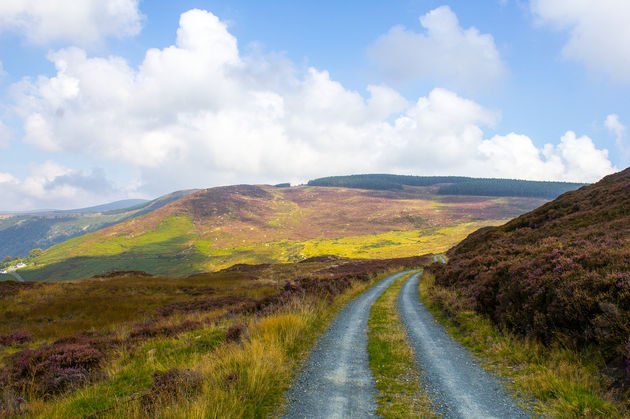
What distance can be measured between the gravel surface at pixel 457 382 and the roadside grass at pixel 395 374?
28 cm

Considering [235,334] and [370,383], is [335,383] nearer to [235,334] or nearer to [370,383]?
[370,383]

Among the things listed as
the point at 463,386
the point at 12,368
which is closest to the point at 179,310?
the point at 12,368

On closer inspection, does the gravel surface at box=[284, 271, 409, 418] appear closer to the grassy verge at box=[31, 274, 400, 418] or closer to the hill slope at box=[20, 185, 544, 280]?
the grassy verge at box=[31, 274, 400, 418]

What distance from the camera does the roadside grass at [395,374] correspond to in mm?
5356

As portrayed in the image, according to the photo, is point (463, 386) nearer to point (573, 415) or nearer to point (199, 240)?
point (573, 415)

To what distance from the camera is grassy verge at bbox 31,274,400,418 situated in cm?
481

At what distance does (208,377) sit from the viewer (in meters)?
5.89

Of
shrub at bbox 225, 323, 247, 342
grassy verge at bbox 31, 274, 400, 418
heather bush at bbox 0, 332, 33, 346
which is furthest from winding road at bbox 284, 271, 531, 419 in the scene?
heather bush at bbox 0, 332, 33, 346

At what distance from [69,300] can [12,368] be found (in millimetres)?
19813

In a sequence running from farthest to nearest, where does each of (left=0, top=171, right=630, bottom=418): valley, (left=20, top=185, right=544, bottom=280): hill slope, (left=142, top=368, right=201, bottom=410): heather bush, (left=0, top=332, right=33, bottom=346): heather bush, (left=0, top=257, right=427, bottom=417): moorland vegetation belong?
1. (left=20, top=185, right=544, bottom=280): hill slope
2. (left=0, top=332, right=33, bottom=346): heather bush
3. (left=0, top=171, right=630, bottom=418): valley
4. (left=0, top=257, right=427, bottom=417): moorland vegetation
5. (left=142, top=368, right=201, bottom=410): heather bush

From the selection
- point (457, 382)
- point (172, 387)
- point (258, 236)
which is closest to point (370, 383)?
point (457, 382)

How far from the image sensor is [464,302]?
13.6 meters

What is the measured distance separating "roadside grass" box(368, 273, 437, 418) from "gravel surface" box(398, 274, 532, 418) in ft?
0.90

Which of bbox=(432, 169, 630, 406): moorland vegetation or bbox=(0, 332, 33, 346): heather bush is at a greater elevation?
bbox=(432, 169, 630, 406): moorland vegetation
